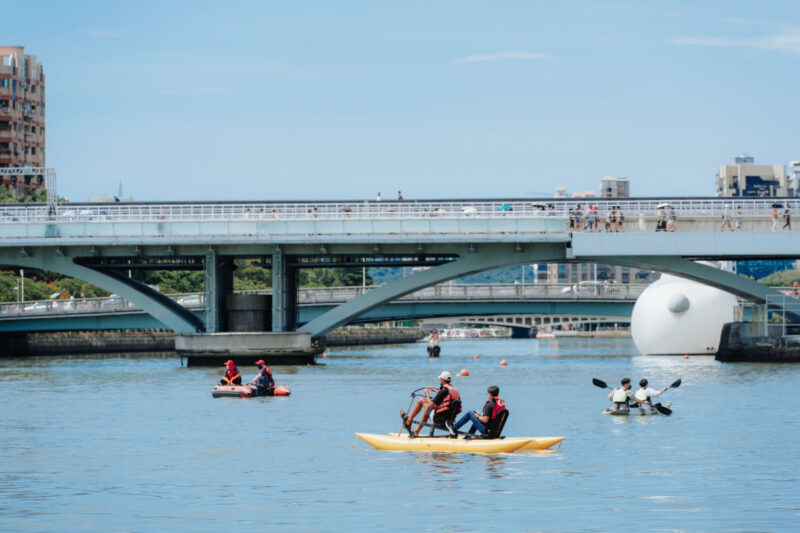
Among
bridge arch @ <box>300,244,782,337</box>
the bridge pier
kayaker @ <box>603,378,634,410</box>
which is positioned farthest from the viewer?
the bridge pier

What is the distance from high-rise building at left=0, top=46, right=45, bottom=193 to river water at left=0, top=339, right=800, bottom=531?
13417 cm

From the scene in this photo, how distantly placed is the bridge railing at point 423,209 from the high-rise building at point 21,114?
98.8m

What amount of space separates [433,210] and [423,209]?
0.64 m

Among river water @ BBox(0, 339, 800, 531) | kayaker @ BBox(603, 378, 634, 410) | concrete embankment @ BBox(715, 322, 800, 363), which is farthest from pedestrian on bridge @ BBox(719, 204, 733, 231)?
kayaker @ BBox(603, 378, 634, 410)

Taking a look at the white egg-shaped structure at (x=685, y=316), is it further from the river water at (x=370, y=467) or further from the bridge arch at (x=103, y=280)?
the river water at (x=370, y=467)

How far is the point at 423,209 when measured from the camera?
3238 inches

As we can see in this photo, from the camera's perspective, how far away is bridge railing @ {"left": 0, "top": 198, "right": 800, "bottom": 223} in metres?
80.2

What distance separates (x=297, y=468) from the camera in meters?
32.5

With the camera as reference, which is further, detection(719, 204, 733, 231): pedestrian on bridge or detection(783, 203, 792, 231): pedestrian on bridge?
detection(783, 203, 792, 231): pedestrian on bridge

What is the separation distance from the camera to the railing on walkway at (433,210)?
263 ft

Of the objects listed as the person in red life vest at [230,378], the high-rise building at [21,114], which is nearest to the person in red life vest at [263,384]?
the person in red life vest at [230,378]

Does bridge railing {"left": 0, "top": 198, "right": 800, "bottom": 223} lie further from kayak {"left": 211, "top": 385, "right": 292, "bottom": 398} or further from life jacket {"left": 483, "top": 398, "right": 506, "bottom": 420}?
life jacket {"left": 483, "top": 398, "right": 506, "bottom": 420}

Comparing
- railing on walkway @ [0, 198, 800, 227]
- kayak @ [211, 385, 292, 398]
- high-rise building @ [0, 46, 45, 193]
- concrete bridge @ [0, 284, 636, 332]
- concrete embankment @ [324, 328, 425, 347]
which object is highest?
high-rise building @ [0, 46, 45, 193]

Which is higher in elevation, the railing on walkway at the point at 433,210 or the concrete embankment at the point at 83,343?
the railing on walkway at the point at 433,210
